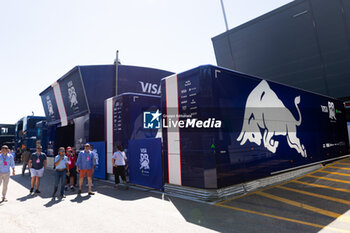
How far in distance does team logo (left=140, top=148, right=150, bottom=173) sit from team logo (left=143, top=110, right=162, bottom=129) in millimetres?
2230

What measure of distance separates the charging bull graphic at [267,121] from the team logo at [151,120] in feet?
16.8

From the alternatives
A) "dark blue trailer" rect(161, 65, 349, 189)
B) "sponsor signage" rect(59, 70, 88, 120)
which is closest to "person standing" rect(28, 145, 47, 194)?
"dark blue trailer" rect(161, 65, 349, 189)

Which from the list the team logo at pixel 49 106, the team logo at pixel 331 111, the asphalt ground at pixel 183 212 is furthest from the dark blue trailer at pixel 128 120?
the team logo at pixel 49 106

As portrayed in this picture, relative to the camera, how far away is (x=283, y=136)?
8.32 m

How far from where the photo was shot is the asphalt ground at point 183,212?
4.41 metres

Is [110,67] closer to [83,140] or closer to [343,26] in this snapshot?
[83,140]

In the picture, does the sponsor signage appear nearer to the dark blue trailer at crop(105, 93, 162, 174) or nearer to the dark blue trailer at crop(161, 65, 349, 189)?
the dark blue trailer at crop(105, 93, 162, 174)

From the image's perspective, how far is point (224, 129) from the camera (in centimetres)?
630

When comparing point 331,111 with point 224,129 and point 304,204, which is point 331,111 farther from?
point 224,129

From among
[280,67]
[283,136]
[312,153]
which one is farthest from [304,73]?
[283,136]

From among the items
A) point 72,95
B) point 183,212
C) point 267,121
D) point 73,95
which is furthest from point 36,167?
point 267,121

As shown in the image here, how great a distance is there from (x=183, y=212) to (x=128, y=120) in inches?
226

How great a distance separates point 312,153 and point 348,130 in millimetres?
7109

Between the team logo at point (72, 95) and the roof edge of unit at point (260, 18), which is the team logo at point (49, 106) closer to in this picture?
the team logo at point (72, 95)
